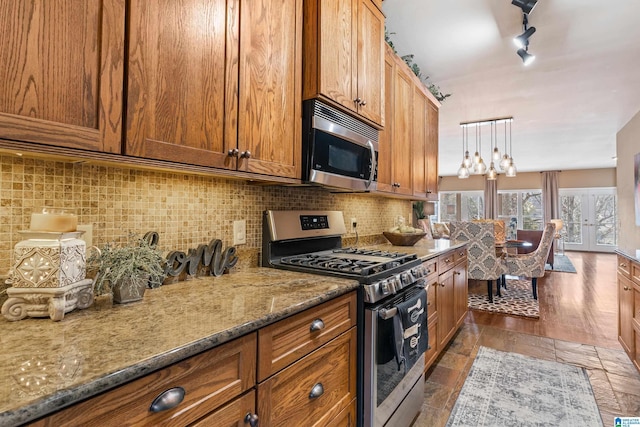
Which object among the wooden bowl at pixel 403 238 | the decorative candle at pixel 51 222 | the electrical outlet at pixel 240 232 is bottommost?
the wooden bowl at pixel 403 238

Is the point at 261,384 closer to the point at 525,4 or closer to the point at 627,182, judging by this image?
the point at 525,4

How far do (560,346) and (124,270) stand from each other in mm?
3440

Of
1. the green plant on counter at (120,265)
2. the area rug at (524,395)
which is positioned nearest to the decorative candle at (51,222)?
the green plant on counter at (120,265)

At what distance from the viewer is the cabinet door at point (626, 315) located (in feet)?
7.78

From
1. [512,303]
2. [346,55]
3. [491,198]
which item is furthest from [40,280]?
[491,198]

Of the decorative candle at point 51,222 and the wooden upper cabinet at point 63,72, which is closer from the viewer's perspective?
the wooden upper cabinet at point 63,72

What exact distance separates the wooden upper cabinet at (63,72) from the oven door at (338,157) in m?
0.84

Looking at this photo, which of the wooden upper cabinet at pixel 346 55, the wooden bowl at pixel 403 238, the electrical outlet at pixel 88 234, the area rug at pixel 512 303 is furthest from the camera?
the area rug at pixel 512 303

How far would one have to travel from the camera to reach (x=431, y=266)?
2221mm

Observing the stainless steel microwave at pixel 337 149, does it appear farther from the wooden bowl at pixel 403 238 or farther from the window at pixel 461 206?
the window at pixel 461 206

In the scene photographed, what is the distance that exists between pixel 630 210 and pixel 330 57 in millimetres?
5399

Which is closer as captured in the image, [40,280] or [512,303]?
[40,280]

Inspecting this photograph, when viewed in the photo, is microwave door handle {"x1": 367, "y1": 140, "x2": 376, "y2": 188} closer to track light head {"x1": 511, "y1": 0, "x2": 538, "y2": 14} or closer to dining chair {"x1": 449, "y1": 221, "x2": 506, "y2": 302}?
track light head {"x1": 511, "y1": 0, "x2": 538, "y2": 14}

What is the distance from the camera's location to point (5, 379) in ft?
1.82
